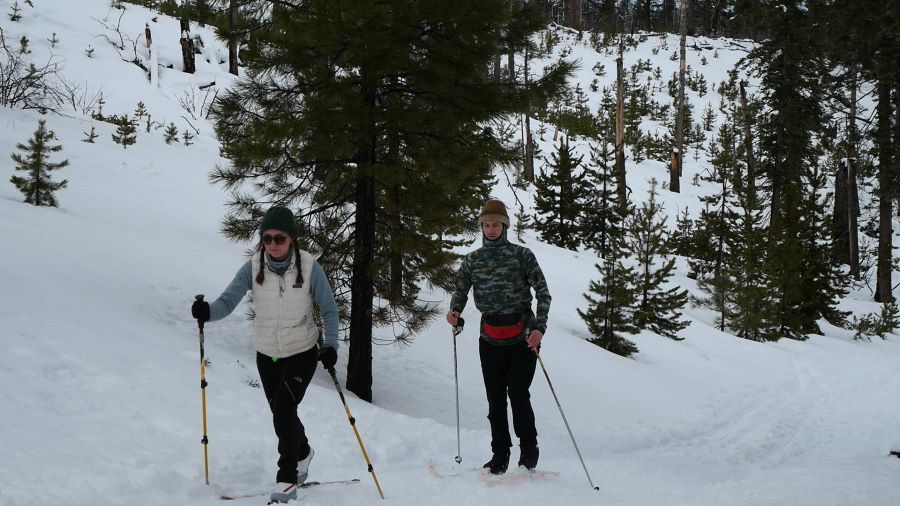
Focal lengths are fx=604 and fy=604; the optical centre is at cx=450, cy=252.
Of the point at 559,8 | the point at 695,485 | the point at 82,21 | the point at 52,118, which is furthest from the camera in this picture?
the point at 559,8

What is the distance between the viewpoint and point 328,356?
4086mm

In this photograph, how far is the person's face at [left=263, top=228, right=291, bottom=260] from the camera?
4.07 metres

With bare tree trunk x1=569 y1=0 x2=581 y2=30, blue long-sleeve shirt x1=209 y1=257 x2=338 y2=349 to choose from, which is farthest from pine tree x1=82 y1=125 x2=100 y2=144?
bare tree trunk x1=569 y1=0 x2=581 y2=30

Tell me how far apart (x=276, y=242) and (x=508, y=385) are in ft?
7.70

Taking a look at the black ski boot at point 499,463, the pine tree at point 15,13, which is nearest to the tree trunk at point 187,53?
the pine tree at point 15,13

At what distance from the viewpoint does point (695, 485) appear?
5.74m

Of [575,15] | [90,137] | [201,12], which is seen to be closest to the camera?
[201,12]

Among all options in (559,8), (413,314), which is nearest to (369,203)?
(413,314)

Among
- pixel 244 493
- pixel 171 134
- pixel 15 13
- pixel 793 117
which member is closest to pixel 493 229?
pixel 244 493

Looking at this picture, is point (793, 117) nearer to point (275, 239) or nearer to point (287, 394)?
point (275, 239)

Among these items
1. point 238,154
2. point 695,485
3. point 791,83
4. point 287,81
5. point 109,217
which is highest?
point 791,83

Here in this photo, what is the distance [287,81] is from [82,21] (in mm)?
27737

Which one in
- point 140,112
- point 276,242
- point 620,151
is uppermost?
point 140,112

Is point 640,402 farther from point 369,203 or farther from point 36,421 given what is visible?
point 36,421
